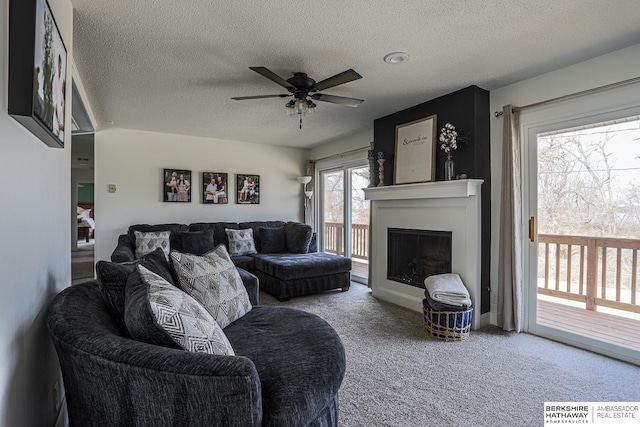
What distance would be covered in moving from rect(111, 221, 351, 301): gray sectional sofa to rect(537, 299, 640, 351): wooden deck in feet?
7.66

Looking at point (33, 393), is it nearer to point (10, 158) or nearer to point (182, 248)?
point (10, 158)

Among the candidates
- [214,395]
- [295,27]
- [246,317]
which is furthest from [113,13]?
[214,395]

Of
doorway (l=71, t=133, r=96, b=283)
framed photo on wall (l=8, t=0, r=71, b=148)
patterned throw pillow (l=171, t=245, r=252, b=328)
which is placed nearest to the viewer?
framed photo on wall (l=8, t=0, r=71, b=148)

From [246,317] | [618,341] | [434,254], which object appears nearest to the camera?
[246,317]

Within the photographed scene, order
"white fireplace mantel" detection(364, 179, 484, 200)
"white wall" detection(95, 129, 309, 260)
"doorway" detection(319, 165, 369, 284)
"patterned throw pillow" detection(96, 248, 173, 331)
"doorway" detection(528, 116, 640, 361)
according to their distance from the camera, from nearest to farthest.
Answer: "patterned throw pillow" detection(96, 248, 173, 331) < "doorway" detection(528, 116, 640, 361) < "white fireplace mantel" detection(364, 179, 484, 200) < "white wall" detection(95, 129, 309, 260) < "doorway" detection(319, 165, 369, 284)

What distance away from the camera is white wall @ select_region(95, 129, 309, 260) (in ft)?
15.6

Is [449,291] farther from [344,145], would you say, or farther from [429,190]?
[344,145]

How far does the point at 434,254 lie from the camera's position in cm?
362

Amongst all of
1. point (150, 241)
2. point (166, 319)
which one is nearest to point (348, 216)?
point (150, 241)

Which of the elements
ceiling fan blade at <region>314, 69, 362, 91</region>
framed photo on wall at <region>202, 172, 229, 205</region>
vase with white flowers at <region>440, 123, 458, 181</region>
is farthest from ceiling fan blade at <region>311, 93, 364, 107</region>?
framed photo on wall at <region>202, 172, 229, 205</region>

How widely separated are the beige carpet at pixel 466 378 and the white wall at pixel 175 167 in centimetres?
337

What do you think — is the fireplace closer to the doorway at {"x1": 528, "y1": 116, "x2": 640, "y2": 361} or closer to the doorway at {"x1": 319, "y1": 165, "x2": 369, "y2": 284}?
the doorway at {"x1": 528, "y1": 116, "x2": 640, "y2": 361}

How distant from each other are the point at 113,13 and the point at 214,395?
7.50 feet

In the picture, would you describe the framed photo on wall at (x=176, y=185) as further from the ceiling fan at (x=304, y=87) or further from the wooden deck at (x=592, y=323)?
the wooden deck at (x=592, y=323)
